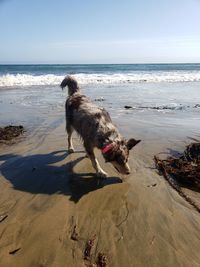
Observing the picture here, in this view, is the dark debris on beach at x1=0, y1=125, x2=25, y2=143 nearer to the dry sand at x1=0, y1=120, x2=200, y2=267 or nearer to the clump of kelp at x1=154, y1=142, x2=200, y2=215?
the dry sand at x1=0, y1=120, x2=200, y2=267

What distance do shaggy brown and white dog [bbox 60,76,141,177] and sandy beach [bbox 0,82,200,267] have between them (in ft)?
1.20

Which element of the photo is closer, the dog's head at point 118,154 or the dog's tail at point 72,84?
the dog's head at point 118,154

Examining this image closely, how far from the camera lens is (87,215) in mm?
4152

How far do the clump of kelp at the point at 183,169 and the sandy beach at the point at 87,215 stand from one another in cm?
15

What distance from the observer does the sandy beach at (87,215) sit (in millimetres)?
3322

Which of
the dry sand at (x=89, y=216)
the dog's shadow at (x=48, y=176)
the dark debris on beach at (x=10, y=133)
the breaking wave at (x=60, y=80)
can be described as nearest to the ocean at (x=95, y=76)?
the breaking wave at (x=60, y=80)

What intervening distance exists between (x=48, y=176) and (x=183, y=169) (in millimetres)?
2486

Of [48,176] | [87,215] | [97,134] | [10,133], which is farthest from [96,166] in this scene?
[10,133]

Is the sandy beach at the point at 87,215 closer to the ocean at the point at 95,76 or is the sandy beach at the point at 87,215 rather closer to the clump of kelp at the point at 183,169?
the clump of kelp at the point at 183,169

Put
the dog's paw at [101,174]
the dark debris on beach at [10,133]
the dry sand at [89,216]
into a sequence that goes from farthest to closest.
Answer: the dark debris on beach at [10,133] < the dog's paw at [101,174] < the dry sand at [89,216]

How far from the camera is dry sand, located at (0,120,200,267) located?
10.9 feet

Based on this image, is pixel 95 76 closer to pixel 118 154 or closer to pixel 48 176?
pixel 48 176

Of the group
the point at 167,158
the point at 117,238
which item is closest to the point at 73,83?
the point at 167,158

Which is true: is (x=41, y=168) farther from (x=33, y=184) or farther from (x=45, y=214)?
(x=45, y=214)
